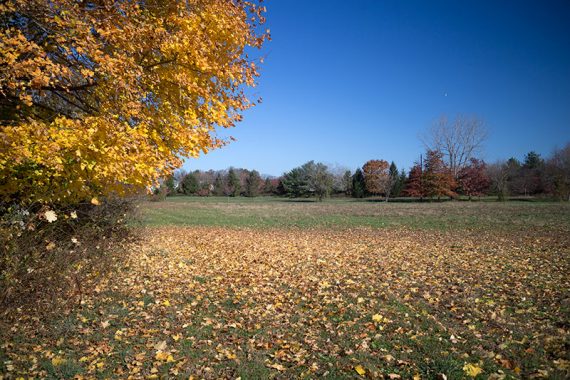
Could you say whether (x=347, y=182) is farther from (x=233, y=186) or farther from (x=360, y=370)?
(x=360, y=370)

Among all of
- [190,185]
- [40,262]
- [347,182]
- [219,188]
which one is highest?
[347,182]

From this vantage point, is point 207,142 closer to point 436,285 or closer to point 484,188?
point 436,285

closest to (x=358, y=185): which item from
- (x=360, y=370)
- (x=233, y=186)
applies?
(x=233, y=186)

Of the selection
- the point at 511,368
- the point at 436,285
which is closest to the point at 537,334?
the point at 511,368

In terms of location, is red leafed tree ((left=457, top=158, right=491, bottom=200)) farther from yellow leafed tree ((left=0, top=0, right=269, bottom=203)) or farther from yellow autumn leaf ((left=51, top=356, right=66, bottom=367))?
yellow autumn leaf ((left=51, top=356, right=66, bottom=367))

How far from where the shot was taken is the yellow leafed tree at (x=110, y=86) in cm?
571

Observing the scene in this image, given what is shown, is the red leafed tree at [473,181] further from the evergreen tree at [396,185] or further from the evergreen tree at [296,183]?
the evergreen tree at [296,183]

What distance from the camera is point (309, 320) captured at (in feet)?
19.3

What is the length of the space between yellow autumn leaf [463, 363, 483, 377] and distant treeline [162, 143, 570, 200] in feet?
102

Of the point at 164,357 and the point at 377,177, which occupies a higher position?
the point at 377,177

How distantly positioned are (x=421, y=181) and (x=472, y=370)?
4597cm

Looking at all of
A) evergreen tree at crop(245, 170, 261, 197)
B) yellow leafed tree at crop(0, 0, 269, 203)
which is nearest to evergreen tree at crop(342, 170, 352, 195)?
evergreen tree at crop(245, 170, 261, 197)

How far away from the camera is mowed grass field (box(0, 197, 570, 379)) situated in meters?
4.42

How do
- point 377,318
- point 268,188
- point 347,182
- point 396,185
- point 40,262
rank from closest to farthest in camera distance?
point 40,262
point 377,318
point 396,185
point 347,182
point 268,188
